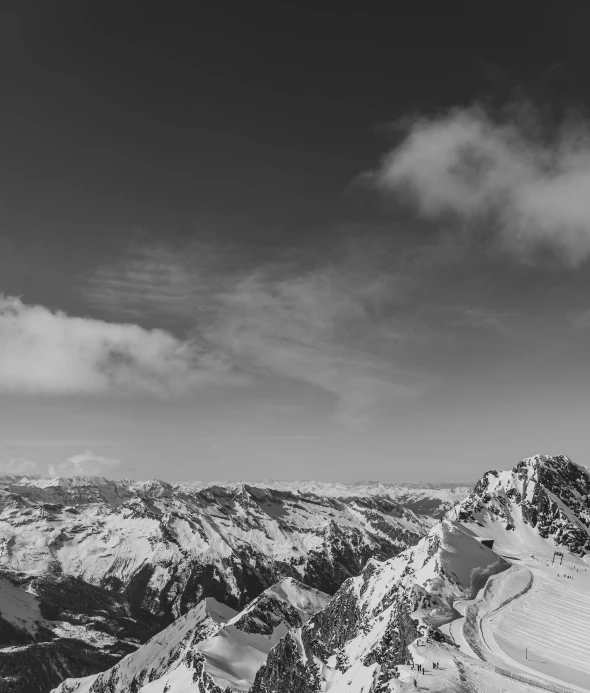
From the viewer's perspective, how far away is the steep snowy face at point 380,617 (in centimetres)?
7444

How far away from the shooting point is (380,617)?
90.1 m

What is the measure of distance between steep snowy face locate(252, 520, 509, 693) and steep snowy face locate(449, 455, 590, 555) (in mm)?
32220

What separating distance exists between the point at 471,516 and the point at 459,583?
198 feet

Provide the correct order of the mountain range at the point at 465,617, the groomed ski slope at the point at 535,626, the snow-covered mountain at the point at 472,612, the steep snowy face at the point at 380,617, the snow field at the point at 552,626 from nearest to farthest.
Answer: the snow-covered mountain at the point at 472,612
the mountain range at the point at 465,617
the groomed ski slope at the point at 535,626
the snow field at the point at 552,626
the steep snowy face at the point at 380,617

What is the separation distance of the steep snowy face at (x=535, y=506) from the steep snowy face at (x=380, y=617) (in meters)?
32.2

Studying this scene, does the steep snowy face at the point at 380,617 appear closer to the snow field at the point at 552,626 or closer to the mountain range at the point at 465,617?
the mountain range at the point at 465,617

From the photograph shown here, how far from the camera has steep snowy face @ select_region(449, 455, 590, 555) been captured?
13325 cm

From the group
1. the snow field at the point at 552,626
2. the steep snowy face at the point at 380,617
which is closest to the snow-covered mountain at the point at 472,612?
the snow field at the point at 552,626

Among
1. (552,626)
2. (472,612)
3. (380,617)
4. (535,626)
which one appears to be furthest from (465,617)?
(380,617)

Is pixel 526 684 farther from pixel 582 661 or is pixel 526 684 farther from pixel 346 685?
pixel 346 685

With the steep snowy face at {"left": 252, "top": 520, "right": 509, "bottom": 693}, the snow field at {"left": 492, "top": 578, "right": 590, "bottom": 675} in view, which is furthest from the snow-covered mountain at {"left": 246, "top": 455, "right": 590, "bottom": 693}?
the steep snowy face at {"left": 252, "top": 520, "right": 509, "bottom": 693}

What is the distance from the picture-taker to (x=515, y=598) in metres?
87.0

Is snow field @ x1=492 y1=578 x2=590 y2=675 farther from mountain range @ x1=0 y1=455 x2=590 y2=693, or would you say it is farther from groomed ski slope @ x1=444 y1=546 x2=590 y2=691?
mountain range @ x1=0 y1=455 x2=590 y2=693

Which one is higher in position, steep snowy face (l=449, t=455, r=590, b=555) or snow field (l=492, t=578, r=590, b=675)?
steep snowy face (l=449, t=455, r=590, b=555)
